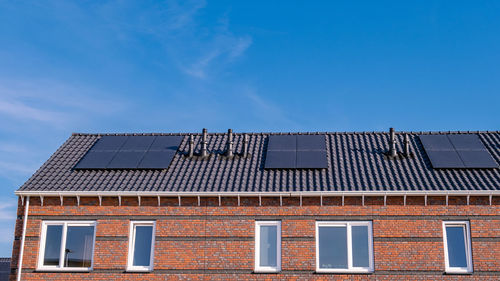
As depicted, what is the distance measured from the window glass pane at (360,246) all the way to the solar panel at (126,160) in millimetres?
7746

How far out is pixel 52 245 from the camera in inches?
645

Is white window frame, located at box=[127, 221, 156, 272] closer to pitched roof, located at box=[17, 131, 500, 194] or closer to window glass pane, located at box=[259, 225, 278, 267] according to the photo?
pitched roof, located at box=[17, 131, 500, 194]

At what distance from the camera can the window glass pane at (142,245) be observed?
632 inches

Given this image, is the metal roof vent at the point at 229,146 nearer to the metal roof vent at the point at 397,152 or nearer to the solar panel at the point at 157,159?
the solar panel at the point at 157,159

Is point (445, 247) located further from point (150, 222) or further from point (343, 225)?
point (150, 222)

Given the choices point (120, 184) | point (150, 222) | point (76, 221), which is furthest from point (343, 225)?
point (76, 221)

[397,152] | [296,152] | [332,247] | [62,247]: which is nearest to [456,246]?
[332,247]

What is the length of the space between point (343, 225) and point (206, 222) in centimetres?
425

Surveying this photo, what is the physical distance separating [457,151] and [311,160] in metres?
5.22

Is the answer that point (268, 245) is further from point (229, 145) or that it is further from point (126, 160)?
point (126, 160)

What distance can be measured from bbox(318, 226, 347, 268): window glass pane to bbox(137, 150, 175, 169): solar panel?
5833 millimetres

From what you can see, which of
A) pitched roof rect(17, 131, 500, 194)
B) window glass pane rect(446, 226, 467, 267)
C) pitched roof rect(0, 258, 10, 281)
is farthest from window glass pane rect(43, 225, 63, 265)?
window glass pane rect(446, 226, 467, 267)

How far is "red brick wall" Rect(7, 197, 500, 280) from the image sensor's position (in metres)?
15.4

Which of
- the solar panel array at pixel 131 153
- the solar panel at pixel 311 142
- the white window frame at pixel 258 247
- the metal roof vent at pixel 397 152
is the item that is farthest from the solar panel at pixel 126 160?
the metal roof vent at pixel 397 152
